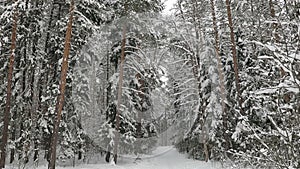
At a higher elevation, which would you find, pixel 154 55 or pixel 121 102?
pixel 154 55

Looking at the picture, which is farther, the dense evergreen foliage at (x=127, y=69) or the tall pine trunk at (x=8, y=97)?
the dense evergreen foliage at (x=127, y=69)

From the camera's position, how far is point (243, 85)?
16.1 m

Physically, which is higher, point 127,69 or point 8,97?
point 127,69

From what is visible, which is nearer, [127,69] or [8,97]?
[8,97]

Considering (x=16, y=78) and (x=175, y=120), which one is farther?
(x=175, y=120)

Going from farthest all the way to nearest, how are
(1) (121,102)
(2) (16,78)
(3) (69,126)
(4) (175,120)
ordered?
(4) (175,120) < (1) (121,102) < (3) (69,126) < (2) (16,78)

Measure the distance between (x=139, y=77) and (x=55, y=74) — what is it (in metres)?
6.13

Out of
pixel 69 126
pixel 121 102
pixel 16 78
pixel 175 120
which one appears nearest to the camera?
pixel 16 78

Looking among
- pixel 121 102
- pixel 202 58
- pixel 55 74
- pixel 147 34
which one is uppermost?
pixel 147 34

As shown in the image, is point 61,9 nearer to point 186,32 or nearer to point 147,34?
point 147,34

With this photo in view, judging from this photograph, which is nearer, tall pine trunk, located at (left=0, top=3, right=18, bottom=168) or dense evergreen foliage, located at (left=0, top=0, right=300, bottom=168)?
tall pine trunk, located at (left=0, top=3, right=18, bottom=168)

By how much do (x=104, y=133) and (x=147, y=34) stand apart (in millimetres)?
6901

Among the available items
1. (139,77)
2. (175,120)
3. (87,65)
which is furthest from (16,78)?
(175,120)

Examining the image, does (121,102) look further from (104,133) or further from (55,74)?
(55,74)
